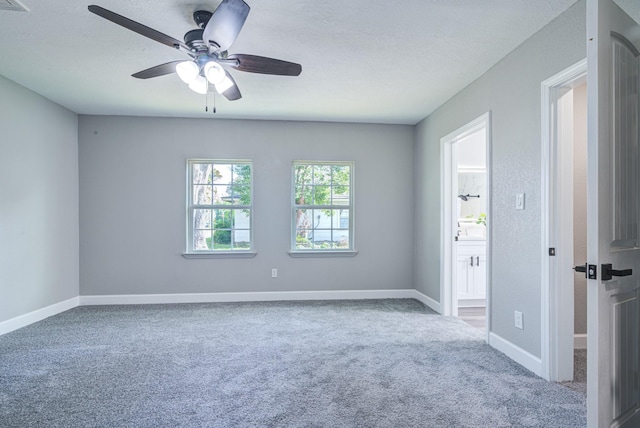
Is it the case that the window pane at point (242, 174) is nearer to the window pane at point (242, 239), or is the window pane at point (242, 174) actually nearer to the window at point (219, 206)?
the window at point (219, 206)

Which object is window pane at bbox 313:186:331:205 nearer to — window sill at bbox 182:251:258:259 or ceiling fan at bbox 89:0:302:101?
window sill at bbox 182:251:258:259

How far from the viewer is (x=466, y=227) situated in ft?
17.9

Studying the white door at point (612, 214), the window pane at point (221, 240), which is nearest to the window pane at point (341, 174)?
the window pane at point (221, 240)

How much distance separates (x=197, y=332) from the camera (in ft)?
12.4

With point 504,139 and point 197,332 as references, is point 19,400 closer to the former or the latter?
point 197,332

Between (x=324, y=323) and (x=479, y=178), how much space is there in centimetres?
331

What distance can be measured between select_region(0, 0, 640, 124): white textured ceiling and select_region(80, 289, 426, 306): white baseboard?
7.91 feet

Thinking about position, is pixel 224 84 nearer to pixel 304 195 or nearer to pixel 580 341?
pixel 304 195

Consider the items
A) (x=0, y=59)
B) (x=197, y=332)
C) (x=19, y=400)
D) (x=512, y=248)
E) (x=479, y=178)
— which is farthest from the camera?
(x=479, y=178)

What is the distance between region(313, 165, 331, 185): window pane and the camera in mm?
5446

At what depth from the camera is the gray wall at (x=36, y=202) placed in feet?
12.5

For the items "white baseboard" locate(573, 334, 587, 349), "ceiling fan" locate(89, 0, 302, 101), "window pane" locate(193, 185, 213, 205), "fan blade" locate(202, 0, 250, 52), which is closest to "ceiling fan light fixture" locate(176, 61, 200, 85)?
"ceiling fan" locate(89, 0, 302, 101)

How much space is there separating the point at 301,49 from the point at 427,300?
341cm

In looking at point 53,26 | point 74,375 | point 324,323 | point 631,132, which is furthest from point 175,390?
point 631,132
